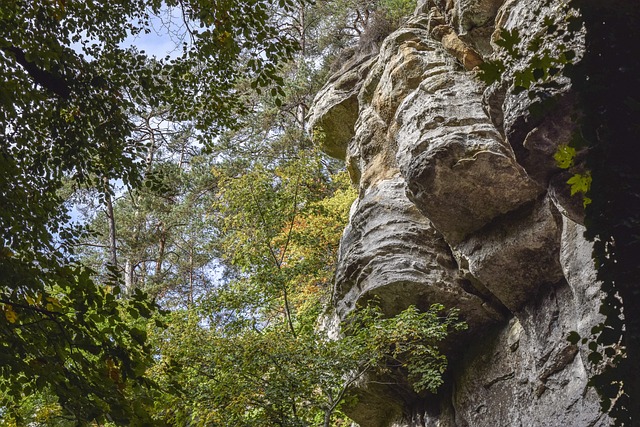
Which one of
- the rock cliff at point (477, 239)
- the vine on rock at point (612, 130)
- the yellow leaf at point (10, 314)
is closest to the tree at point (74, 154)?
the yellow leaf at point (10, 314)

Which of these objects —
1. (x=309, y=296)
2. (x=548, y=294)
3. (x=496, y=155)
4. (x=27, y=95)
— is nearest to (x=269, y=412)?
(x=548, y=294)

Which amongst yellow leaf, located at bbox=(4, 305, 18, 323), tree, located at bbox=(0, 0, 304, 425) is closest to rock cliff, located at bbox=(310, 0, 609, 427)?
tree, located at bbox=(0, 0, 304, 425)

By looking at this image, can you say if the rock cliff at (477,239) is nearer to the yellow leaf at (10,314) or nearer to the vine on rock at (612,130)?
the vine on rock at (612,130)

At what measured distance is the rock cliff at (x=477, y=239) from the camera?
21.2ft

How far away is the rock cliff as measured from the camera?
647 cm

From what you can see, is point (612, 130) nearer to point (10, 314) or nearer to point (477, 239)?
point (10, 314)

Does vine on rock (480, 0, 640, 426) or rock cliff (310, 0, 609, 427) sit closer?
vine on rock (480, 0, 640, 426)

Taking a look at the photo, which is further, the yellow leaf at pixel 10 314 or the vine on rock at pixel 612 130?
the yellow leaf at pixel 10 314

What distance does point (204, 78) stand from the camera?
5.34 meters

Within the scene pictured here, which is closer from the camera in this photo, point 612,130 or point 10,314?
point 612,130

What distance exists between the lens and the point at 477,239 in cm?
842

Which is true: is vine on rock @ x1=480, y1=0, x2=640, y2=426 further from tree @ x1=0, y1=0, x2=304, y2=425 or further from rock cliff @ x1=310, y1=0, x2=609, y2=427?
rock cliff @ x1=310, y1=0, x2=609, y2=427

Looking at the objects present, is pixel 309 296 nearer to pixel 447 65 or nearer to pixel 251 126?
pixel 447 65

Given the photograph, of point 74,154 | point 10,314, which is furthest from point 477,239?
point 10,314
